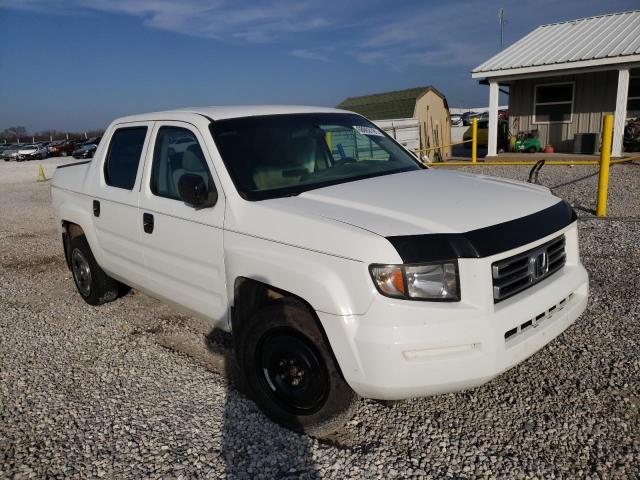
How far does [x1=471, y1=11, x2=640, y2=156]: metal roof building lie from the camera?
592 inches

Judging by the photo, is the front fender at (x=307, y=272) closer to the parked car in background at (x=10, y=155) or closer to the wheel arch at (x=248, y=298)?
the wheel arch at (x=248, y=298)

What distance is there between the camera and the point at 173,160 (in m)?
3.85

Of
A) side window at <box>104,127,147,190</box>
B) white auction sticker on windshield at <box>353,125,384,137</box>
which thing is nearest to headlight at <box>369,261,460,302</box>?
white auction sticker on windshield at <box>353,125,384,137</box>

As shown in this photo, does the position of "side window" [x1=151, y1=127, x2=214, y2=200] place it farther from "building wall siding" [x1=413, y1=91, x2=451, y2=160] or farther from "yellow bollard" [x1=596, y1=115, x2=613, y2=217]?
"building wall siding" [x1=413, y1=91, x2=451, y2=160]

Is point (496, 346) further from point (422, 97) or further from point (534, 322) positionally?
point (422, 97)

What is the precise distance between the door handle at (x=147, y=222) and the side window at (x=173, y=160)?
0.56 ft

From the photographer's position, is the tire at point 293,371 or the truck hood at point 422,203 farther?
the tire at point 293,371

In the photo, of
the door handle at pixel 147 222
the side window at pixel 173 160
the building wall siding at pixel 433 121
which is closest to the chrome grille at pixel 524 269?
the side window at pixel 173 160

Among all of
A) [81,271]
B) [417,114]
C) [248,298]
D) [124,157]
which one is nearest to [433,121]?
[417,114]

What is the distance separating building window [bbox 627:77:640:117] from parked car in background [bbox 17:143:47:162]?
37.5 m

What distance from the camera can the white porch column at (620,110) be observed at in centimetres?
1467

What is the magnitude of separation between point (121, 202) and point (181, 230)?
3.09ft

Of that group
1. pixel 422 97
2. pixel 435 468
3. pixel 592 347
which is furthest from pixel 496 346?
pixel 422 97

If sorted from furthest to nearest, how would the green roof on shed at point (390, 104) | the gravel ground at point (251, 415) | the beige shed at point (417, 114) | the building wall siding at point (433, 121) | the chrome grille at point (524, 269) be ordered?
1. the green roof on shed at point (390, 104)
2. the building wall siding at point (433, 121)
3. the beige shed at point (417, 114)
4. the gravel ground at point (251, 415)
5. the chrome grille at point (524, 269)
